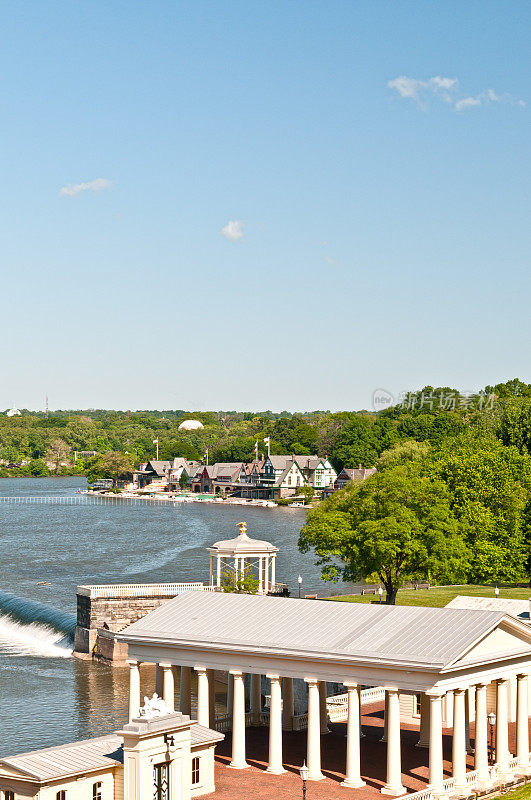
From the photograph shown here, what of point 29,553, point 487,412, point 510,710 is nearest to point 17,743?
point 510,710

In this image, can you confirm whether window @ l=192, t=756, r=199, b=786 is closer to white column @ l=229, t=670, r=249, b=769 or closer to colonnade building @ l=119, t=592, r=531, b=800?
colonnade building @ l=119, t=592, r=531, b=800

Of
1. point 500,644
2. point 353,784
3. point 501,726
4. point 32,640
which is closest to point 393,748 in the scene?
point 353,784

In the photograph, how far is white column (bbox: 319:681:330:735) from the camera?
4062cm

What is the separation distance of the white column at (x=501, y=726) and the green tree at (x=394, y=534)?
88.3 ft

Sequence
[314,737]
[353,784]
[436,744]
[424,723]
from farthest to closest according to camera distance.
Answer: [424,723], [314,737], [353,784], [436,744]

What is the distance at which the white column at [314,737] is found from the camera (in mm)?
35281

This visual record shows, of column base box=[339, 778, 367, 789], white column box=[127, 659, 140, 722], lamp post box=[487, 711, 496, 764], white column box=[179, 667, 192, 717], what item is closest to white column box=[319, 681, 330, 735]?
white column box=[179, 667, 192, 717]

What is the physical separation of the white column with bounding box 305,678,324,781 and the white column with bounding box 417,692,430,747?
5.17 metres

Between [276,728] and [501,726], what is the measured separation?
7.61 meters

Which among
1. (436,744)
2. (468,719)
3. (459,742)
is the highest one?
(436,744)

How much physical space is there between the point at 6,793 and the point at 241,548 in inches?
1399

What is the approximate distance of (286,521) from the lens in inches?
6934

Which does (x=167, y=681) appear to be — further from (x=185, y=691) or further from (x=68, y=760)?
(x=68, y=760)

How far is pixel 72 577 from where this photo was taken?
101m
